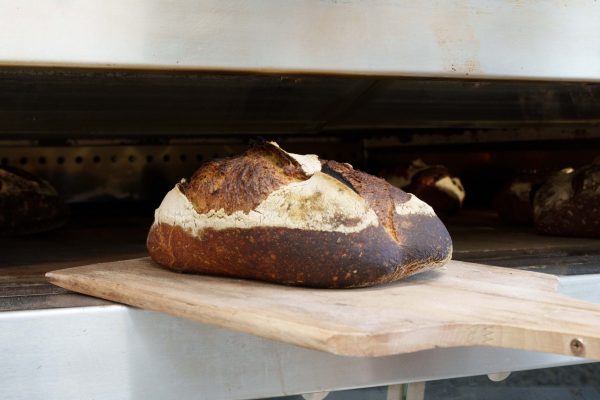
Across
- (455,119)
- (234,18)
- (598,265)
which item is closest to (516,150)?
(455,119)

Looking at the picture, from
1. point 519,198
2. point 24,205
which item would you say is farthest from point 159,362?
point 519,198

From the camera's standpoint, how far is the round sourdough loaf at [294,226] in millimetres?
1032

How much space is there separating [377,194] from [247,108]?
2.07 ft

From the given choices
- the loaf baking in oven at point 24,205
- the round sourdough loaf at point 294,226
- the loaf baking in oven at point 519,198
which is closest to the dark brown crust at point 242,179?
the round sourdough loaf at point 294,226

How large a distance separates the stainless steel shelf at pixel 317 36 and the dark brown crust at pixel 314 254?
0.87ft

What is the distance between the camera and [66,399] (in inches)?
37.4

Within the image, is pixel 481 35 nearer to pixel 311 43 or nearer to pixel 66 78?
pixel 311 43

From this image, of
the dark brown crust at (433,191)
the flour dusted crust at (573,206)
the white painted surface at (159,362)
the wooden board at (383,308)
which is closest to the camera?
the wooden board at (383,308)

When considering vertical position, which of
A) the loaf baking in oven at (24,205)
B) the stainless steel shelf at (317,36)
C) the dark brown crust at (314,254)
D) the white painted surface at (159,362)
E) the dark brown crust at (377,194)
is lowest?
the white painted surface at (159,362)

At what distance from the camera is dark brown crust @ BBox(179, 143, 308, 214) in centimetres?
109

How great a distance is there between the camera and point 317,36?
1145mm

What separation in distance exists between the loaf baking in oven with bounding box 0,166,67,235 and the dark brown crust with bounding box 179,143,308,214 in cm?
79

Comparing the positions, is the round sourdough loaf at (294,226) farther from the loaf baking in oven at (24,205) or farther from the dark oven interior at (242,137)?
the loaf baking in oven at (24,205)

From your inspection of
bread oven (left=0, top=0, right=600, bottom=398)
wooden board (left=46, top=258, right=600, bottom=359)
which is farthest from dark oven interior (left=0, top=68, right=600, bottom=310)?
wooden board (left=46, top=258, right=600, bottom=359)
